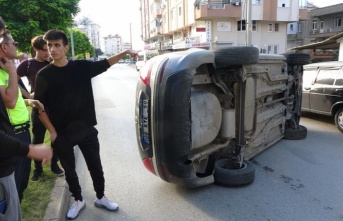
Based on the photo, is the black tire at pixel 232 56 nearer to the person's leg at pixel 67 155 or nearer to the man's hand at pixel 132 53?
the man's hand at pixel 132 53

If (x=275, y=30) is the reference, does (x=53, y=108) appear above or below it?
below

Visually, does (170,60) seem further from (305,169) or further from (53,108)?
(305,169)

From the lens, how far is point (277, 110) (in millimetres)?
5598

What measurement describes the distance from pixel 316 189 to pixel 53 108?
3.52 m

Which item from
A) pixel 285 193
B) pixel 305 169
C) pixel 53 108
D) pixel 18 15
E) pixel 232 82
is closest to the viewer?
pixel 53 108

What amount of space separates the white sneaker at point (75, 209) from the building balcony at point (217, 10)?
30.7 meters

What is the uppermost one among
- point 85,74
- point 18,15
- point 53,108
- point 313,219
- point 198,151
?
point 18,15

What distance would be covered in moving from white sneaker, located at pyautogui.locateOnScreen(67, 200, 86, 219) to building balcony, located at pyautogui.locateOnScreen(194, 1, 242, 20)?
30677 mm

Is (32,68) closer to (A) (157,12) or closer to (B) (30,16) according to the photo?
(B) (30,16)

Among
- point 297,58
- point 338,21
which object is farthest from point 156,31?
point 297,58

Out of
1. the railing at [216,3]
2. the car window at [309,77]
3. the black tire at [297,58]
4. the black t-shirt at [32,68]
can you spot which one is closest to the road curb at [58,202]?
the black t-shirt at [32,68]

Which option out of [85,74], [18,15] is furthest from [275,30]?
[85,74]

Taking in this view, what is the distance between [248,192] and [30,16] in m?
10.2

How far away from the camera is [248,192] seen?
3887 millimetres
